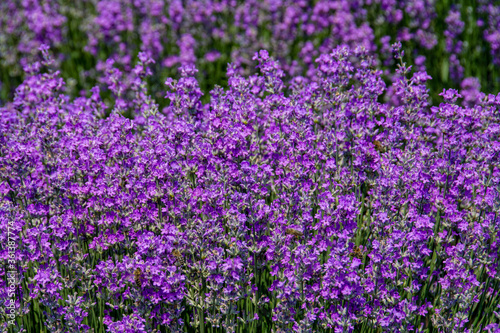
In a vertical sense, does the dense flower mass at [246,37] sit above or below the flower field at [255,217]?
above

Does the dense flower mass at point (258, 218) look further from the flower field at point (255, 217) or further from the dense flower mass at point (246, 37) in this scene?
the dense flower mass at point (246, 37)

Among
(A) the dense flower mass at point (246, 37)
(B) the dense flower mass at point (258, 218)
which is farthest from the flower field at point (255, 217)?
(A) the dense flower mass at point (246, 37)

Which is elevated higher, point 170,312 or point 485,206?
point 485,206

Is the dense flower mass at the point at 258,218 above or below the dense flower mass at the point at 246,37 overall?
below

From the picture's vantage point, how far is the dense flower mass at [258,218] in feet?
10.7

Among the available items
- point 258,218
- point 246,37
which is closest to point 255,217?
point 258,218

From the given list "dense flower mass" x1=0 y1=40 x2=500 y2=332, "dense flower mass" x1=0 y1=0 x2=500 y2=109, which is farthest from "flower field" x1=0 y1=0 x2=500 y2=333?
"dense flower mass" x1=0 y1=0 x2=500 y2=109

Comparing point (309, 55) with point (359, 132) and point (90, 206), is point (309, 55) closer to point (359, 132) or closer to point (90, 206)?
point (359, 132)

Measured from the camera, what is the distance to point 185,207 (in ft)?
11.0

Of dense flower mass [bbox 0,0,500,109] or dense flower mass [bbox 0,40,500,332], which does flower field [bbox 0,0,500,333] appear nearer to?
dense flower mass [bbox 0,40,500,332]

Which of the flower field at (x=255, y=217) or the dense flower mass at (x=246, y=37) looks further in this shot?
the dense flower mass at (x=246, y=37)

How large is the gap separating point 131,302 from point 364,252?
1.63 metres

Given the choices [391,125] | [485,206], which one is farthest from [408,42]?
[485,206]

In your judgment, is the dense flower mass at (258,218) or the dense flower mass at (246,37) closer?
the dense flower mass at (258,218)
